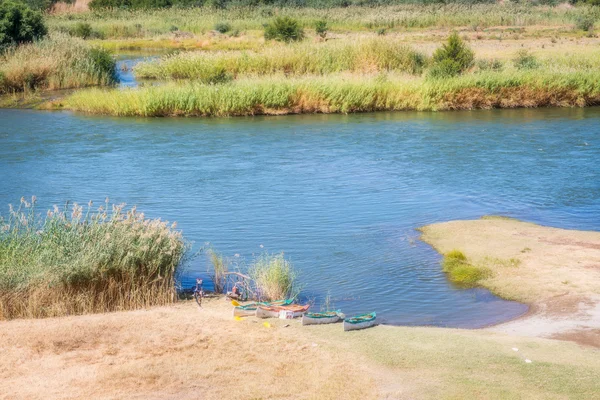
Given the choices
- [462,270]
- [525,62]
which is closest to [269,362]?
[462,270]

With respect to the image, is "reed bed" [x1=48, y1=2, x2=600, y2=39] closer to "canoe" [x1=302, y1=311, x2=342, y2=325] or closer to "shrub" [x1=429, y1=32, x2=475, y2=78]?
"shrub" [x1=429, y1=32, x2=475, y2=78]

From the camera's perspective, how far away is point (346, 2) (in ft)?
276

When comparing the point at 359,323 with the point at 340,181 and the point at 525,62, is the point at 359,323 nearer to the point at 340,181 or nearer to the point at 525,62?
the point at 340,181

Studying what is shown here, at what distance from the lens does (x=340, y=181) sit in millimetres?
19500

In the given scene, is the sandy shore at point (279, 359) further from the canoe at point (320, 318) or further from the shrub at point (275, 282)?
the shrub at point (275, 282)

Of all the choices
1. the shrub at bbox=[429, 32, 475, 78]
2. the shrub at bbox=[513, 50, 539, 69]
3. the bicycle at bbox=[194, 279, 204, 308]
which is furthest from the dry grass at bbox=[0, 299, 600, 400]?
the shrub at bbox=[513, 50, 539, 69]

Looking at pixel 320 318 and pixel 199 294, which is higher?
pixel 320 318

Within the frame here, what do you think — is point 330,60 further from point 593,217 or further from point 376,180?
point 593,217

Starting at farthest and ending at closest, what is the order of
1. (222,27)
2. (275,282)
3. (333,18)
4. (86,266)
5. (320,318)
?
(333,18)
(222,27)
(275,282)
(86,266)
(320,318)

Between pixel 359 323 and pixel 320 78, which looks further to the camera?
pixel 320 78

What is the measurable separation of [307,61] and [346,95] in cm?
574

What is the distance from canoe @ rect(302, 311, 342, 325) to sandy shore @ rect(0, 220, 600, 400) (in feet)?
0.41

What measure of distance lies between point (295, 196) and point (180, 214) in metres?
2.81

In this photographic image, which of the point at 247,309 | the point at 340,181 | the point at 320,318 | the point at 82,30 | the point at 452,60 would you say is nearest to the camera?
the point at 320,318
